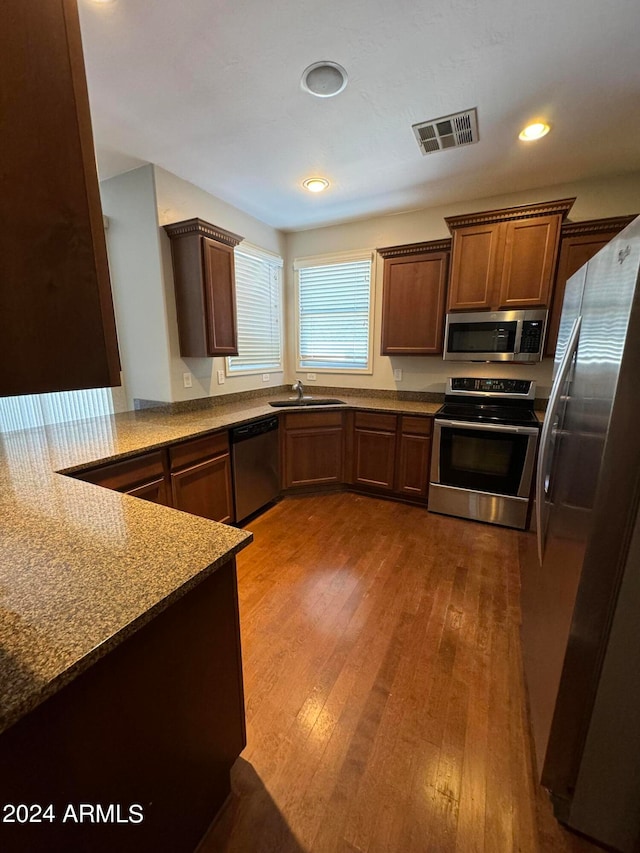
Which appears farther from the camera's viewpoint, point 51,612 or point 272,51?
point 272,51

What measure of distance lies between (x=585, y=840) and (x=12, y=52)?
2254 millimetres

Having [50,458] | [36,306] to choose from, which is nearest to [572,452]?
[36,306]

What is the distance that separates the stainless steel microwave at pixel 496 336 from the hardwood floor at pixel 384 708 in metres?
1.53

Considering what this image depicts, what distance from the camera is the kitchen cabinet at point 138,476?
1.73 meters

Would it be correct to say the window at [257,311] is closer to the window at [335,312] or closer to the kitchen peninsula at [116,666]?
the window at [335,312]

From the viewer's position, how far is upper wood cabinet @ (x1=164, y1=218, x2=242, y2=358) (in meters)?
2.53

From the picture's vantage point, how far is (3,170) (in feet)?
1.62

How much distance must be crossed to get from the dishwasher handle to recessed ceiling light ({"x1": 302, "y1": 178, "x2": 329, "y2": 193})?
190 cm

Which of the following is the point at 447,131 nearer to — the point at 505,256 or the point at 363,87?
the point at 363,87

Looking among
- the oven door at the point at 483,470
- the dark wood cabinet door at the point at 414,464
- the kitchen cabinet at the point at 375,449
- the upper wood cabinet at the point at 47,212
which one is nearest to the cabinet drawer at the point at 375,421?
the kitchen cabinet at the point at 375,449

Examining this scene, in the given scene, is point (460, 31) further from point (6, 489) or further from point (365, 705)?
point (365, 705)

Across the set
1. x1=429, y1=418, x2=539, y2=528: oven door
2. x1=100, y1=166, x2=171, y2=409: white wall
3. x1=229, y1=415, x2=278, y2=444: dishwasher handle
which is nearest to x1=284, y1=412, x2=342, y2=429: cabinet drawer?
x1=229, y1=415, x2=278, y2=444: dishwasher handle

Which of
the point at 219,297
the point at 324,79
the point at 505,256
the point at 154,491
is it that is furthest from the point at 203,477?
the point at 505,256

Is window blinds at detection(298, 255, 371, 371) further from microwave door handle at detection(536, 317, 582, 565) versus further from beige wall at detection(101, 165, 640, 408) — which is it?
microwave door handle at detection(536, 317, 582, 565)
